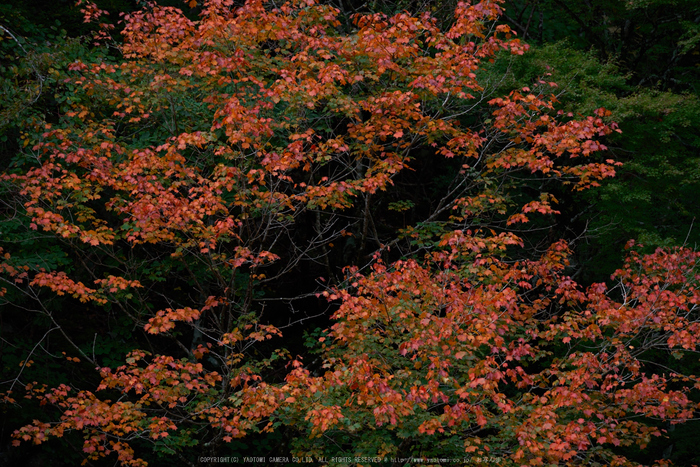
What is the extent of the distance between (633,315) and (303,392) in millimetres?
4675

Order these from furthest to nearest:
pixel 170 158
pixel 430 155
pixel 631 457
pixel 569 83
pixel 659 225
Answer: pixel 430 155 → pixel 631 457 → pixel 659 225 → pixel 569 83 → pixel 170 158

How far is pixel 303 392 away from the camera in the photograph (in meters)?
7.51

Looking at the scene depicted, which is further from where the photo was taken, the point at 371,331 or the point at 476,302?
the point at 371,331

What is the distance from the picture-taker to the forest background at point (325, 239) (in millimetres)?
7355

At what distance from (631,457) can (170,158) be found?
12.2 m

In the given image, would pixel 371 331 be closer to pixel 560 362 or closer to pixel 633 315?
pixel 560 362

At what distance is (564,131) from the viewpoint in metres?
8.66

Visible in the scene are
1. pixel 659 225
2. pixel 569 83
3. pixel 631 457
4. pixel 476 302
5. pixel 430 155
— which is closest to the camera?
pixel 476 302

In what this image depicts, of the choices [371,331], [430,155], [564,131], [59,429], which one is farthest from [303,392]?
[430,155]

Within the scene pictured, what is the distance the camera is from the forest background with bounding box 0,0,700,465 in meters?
7.36

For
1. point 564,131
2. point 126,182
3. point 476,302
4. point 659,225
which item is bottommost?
point 659,225

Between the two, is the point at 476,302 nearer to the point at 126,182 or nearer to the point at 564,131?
the point at 564,131

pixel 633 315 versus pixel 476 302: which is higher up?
pixel 476 302

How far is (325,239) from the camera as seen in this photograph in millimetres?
10094
